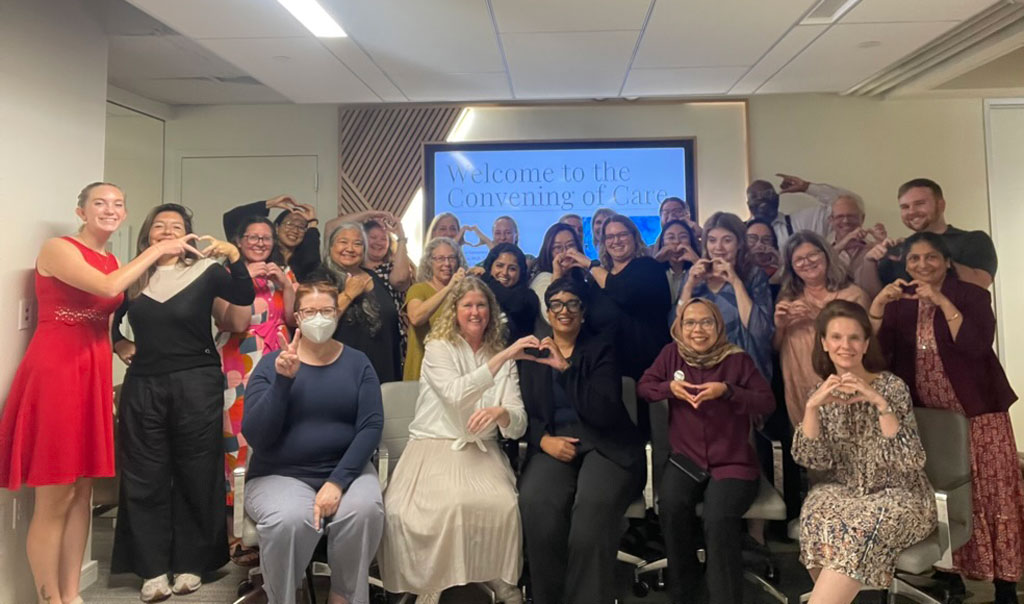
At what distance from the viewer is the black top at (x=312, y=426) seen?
2562mm

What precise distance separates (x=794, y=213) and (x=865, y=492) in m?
2.93

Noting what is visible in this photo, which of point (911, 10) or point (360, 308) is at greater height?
point (911, 10)

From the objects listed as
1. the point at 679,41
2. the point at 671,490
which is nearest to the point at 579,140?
the point at 679,41

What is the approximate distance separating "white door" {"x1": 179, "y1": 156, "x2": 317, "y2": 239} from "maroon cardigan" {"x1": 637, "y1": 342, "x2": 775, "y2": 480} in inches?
146

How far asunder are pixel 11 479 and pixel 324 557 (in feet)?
4.44

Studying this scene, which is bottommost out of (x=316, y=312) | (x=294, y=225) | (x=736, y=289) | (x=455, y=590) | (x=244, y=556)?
(x=455, y=590)

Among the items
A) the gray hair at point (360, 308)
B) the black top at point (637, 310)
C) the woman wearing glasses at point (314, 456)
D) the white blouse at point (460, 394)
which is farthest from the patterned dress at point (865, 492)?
the gray hair at point (360, 308)

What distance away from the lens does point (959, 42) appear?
3707mm

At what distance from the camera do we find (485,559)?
2570 millimetres

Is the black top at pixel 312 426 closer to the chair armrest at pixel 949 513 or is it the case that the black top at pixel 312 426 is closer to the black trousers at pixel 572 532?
the black trousers at pixel 572 532

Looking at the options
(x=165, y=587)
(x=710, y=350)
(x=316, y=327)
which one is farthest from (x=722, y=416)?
(x=165, y=587)

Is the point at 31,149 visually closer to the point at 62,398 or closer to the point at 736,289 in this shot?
the point at 62,398

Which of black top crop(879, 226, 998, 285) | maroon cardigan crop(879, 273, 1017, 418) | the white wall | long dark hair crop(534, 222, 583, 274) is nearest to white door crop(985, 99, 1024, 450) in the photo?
black top crop(879, 226, 998, 285)

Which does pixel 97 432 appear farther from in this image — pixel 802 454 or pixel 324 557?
pixel 802 454
